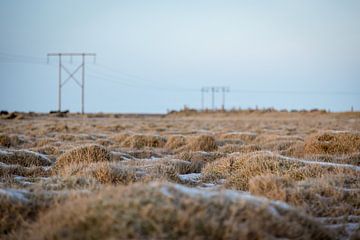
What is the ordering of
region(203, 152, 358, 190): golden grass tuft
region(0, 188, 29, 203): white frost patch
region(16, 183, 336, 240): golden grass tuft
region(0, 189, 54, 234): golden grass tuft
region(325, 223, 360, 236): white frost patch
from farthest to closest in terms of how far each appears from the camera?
region(203, 152, 358, 190): golden grass tuft, region(0, 188, 29, 203): white frost patch, region(325, 223, 360, 236): white frost patch, region(0, 189, 54, 234): golden grass tuft, region(16, 183, 336, 240): golden grass tuft

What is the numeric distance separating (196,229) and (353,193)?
327 cm

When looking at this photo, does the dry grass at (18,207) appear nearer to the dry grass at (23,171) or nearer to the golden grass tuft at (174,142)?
the dry grass at (23,171)

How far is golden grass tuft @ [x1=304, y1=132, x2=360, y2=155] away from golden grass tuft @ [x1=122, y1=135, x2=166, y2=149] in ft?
17.1

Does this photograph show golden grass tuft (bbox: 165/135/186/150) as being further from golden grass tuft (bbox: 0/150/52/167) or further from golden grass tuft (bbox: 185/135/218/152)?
golden grass tuft (bbox: 0/150/52/167)

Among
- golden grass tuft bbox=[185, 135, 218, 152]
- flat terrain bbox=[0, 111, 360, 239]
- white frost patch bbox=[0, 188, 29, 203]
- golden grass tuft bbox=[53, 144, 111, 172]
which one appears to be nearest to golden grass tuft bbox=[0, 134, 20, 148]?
flat terrain bbox=[0, 111, 360, 239]

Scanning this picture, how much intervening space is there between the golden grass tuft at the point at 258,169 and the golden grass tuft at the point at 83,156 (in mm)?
2637

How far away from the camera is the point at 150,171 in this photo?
25.5 ft

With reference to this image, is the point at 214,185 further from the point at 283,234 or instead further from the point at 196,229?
the point at 196,229

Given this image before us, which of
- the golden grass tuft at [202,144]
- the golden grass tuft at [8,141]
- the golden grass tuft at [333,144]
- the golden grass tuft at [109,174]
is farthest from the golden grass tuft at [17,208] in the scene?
the golden grass tuft at [8,141]

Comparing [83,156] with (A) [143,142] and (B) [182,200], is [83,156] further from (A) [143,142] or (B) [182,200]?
(B) [182,200]

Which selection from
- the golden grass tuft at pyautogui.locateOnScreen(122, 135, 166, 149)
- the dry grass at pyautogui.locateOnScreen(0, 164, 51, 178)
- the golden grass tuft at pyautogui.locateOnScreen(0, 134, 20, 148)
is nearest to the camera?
the dry grass at pyautogui.locateOnScreen(0, 164, 51, 178)

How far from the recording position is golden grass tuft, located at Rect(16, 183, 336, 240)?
3.43 m

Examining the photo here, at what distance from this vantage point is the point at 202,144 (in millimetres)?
13469

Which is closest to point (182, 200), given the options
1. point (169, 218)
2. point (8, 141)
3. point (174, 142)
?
point (169, 218)
